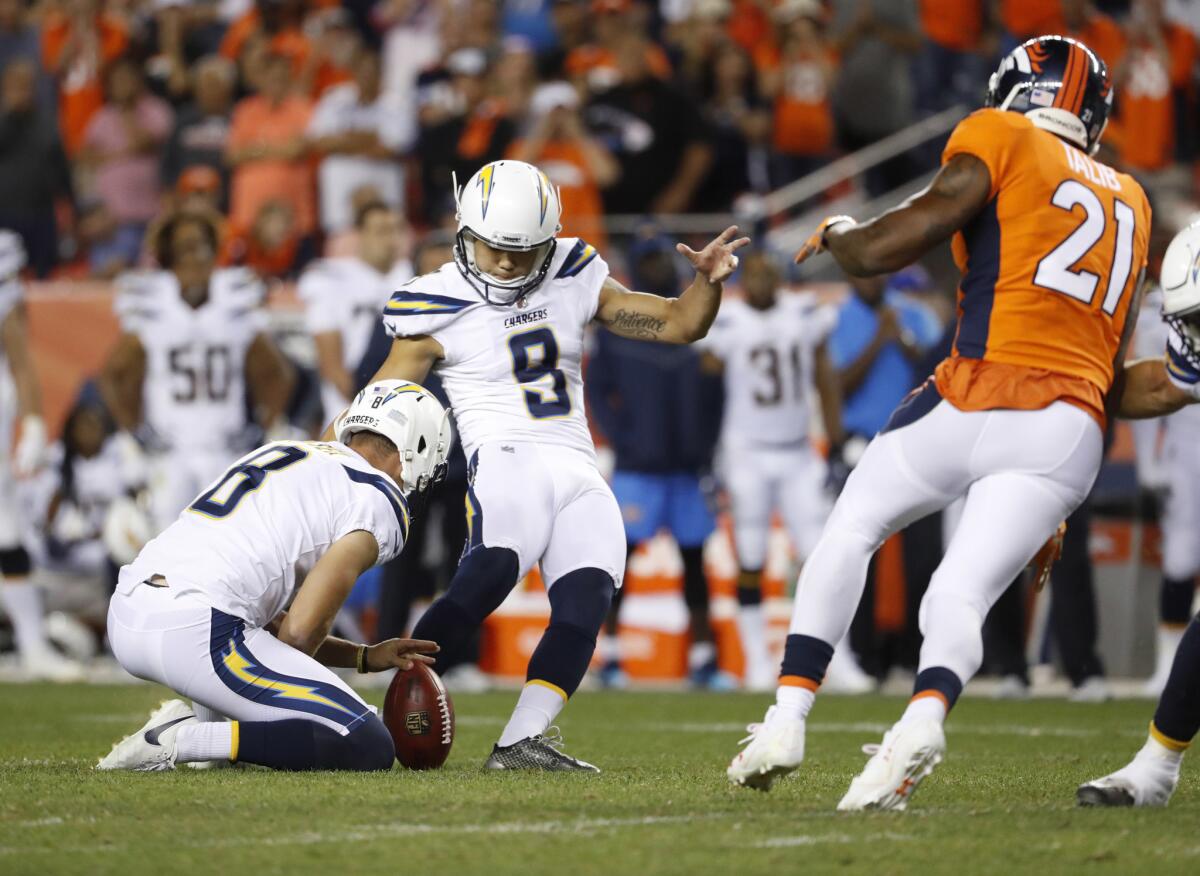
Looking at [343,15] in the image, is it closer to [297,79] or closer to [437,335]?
[297,79]

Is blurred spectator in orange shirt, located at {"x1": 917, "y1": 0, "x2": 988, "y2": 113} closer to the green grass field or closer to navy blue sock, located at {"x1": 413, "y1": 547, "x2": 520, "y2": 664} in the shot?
the green grass field

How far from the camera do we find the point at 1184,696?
4359mm

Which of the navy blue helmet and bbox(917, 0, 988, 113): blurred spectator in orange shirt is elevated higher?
bbox(917, 0, 988, 113): blurred spectator in orange shirt

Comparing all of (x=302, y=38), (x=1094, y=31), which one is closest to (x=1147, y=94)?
(x=1094, y=31)

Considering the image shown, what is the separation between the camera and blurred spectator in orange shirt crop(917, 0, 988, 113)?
1266 cm

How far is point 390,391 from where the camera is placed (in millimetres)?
5215

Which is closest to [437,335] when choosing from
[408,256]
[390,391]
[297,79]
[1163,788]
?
[390,391]

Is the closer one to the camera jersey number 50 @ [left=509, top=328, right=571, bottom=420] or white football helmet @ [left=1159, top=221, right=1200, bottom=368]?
white football helmet @ [left=1159, top=221, right=1200, bottom=368]

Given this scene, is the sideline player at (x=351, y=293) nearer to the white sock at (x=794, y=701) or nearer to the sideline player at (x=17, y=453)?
the sideline player at (x=17, y=453)

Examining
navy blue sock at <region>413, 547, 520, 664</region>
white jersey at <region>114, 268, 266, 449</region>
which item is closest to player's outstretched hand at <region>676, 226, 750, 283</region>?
navy blue sock at <region>413, 547, 520, 664</region>

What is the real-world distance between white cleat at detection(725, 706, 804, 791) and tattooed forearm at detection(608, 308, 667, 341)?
158cm

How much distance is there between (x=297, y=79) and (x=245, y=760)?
352 inches

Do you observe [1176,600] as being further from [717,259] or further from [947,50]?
[947,50]

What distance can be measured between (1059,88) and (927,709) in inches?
60.4
